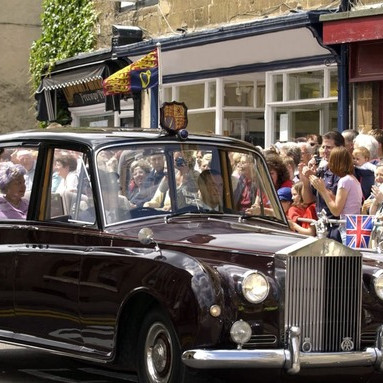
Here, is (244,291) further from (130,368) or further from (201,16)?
(201,16)

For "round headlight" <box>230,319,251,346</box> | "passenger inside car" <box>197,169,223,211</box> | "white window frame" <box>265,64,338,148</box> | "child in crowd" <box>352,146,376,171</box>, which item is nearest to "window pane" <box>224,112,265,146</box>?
"white window frame" <box>265,64,338,148</box>

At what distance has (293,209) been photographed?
12648 millimetres

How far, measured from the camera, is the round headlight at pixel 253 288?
25.6 ft

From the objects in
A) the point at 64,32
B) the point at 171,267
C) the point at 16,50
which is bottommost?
the point at 171,267

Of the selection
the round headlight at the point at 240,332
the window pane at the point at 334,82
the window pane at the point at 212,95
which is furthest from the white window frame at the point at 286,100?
the round headlight at the point at 240,332

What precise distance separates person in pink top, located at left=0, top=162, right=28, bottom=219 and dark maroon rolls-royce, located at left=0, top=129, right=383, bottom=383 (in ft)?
0.06

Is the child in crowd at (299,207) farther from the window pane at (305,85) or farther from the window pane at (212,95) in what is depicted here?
the window pane at (212,95)

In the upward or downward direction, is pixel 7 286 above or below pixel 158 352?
above

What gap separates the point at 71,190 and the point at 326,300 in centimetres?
227

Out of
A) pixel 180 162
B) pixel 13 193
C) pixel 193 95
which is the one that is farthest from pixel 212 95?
pixel 180 162

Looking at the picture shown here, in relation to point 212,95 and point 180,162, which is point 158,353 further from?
point 212,95

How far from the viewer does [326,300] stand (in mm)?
8117

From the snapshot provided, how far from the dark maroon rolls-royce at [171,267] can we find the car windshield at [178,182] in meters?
0.01

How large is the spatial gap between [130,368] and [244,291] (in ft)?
3.82
